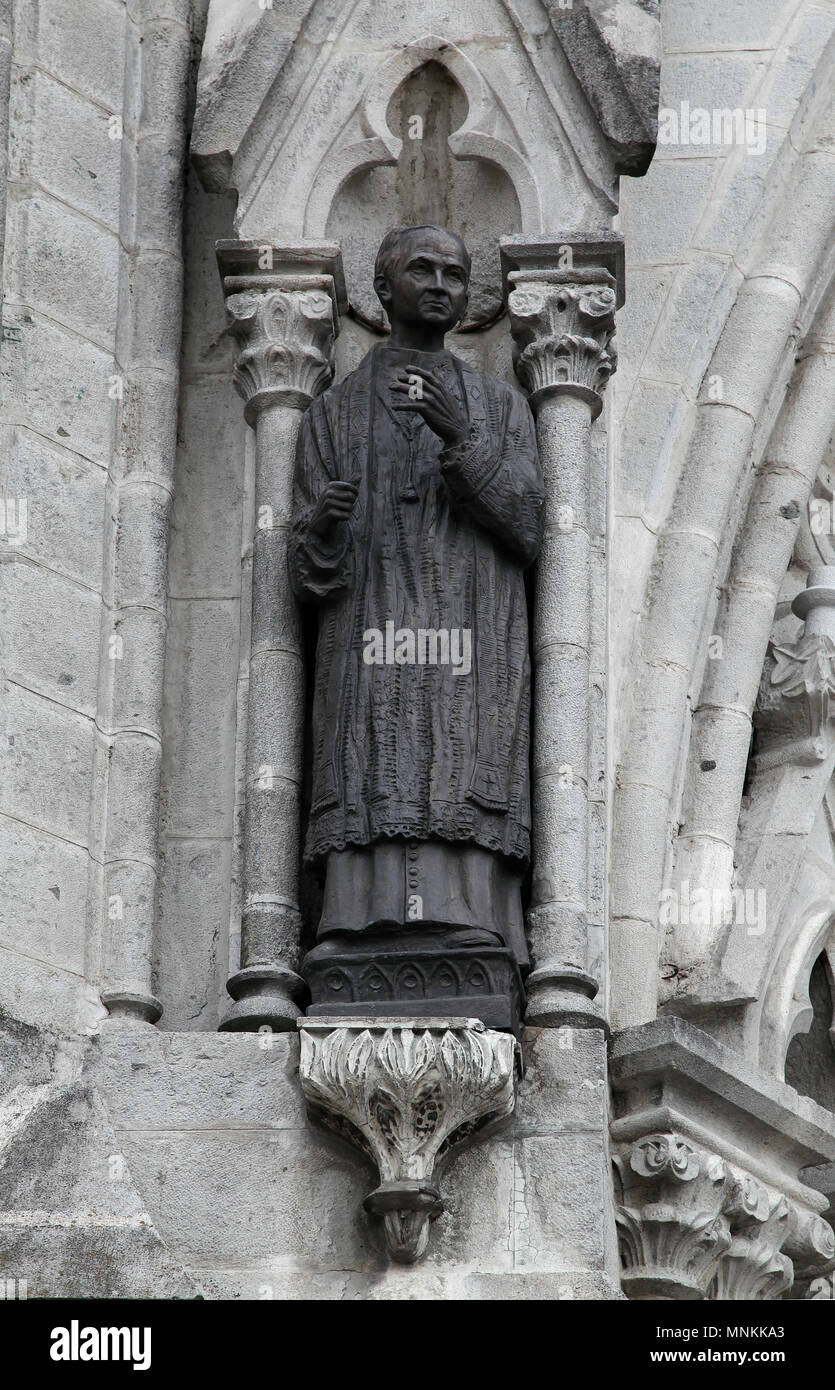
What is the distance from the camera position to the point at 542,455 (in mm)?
7629

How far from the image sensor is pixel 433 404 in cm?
723

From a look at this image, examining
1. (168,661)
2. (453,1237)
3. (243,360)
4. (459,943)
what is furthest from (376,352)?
(453,1237)

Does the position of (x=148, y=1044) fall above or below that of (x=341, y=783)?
below

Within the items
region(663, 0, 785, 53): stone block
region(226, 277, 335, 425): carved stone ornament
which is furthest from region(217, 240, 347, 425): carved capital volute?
region(663, 0, 785, 53): stone block

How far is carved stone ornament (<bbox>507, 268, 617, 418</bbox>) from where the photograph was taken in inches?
302

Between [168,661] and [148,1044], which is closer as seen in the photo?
[148,1044]

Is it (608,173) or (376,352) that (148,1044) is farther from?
(608,173)

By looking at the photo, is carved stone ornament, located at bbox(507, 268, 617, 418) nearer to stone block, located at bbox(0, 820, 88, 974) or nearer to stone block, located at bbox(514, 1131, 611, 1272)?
stone block, located at bbox(0, 820, 88, 974)

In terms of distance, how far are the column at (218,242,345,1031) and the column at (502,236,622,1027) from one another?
0.53 metres

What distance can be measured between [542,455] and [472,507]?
405 millimetres

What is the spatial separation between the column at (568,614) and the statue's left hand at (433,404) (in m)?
0.41

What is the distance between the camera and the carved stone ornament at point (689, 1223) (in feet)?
23.7

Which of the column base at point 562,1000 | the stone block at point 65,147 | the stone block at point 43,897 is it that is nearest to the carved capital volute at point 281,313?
the stone block at point 65,147

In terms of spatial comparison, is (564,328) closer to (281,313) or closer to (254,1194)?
(281,313)
